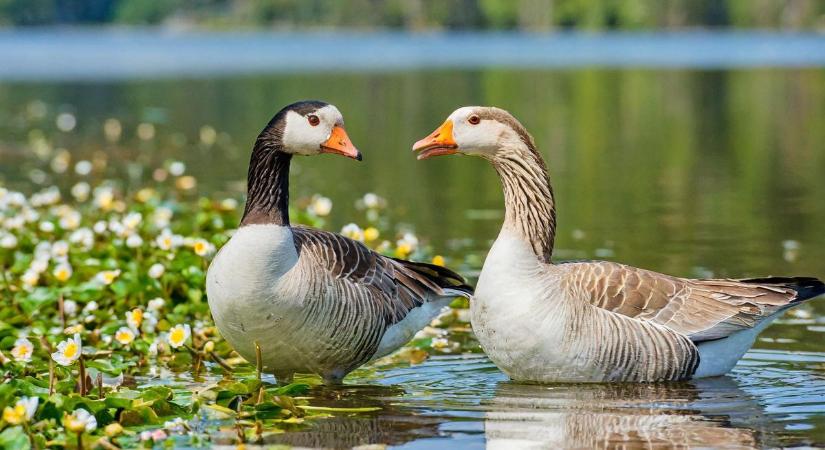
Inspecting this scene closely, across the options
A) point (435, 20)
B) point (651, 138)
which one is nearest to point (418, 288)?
point (651, 138)

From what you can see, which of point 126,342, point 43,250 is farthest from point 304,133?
point 43,250

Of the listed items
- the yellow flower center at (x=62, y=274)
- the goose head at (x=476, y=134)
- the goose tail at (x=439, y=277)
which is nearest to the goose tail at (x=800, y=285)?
the goose head at (x=476, y=134)

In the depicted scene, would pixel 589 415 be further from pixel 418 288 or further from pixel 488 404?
pixel 418 288

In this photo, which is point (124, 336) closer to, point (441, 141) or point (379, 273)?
point (379, 273)

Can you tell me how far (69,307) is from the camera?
9.93 metres

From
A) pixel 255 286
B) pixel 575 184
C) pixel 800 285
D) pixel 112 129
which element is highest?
pixel 112 129

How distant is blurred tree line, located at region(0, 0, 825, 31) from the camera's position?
126 m

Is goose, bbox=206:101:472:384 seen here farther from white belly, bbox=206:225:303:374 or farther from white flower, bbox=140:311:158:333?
white flower, bbox=140:311:158:333

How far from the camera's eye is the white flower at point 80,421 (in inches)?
250

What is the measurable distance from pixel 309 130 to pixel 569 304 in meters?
1.83

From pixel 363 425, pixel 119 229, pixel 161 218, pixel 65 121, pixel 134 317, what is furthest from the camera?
pixel 65 121

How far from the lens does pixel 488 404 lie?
7875mm

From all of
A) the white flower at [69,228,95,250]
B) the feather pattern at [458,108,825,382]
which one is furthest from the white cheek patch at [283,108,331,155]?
the white flower at [69,228,95,250]

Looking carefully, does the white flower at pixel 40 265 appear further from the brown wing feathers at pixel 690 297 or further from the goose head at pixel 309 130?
the brown wing feathers at pixel 690 297
